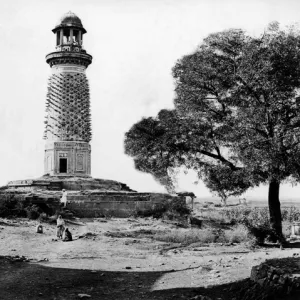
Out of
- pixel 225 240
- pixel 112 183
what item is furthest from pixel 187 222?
pixel 112 183

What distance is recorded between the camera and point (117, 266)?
15.5 m

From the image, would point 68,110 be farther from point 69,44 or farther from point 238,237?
point 238,237

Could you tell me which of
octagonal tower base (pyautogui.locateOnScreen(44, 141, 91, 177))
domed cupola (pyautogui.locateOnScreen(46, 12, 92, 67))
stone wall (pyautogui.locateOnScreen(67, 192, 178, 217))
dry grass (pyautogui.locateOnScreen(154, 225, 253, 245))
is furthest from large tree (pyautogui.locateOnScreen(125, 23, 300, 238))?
domed cupola (pyautogui.locateOnScreen(46, 12, 92, 67))

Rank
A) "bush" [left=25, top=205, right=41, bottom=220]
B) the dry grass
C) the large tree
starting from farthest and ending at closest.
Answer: "bush" [left=25, top=205, right=41, bottom=220], the dry grass, the large tree

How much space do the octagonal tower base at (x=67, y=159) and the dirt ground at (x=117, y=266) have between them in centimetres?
1785

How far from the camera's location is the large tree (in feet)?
65.8

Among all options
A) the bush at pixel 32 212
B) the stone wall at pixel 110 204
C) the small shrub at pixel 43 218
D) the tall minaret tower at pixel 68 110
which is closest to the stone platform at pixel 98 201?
the stone wall at pixel 110 204

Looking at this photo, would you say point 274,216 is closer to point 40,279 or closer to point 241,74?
point 241,74

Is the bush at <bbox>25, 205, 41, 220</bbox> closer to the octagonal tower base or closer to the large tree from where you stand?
the large tree

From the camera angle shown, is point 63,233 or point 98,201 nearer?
point 63,233

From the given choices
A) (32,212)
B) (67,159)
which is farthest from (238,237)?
(67,159)

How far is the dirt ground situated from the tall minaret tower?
59.7ft

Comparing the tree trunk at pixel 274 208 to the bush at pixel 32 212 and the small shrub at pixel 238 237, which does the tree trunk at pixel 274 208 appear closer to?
the small shrub at pixel 238 237

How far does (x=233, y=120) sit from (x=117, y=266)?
7.94 metres
